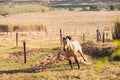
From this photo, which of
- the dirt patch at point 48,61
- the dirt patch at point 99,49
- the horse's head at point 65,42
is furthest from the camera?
the dirt patch at point 99,49

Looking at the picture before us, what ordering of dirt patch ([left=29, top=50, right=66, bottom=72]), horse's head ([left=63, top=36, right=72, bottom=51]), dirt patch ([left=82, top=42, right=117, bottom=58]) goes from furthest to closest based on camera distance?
dirt patch ([left=82, top=42, right=117, bottom=58]) < dirt patch ([left=29, top=50, right=66, bottom=72]) < horse's head ([left=63, top=36, right=72, bottom=51])

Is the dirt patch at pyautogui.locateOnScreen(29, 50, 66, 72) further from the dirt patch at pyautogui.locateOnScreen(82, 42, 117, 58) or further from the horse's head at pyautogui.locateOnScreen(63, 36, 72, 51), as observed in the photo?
the horse's head at pyautogui.locateOnScreen(63, 36, 72, 51)

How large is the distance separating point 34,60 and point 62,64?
2217mm

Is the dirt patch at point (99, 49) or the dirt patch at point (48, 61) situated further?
the dirt patch at point (99, 49)

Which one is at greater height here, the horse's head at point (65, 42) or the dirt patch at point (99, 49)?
the horse's head at point (65, 42)

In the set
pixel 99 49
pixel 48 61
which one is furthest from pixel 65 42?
pixel 99 49

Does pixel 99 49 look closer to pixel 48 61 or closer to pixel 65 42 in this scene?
pixel 48 61

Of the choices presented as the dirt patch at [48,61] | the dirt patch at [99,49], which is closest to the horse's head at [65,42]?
the dirt patch at [48,61]

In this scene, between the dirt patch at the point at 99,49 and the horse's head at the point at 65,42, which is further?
the dirt patch at the point at 99,49

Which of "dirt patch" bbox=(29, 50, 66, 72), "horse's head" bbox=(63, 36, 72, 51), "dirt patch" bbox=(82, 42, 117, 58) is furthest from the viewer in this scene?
"dirt patch" bbox=(82, 42, 117, 58)

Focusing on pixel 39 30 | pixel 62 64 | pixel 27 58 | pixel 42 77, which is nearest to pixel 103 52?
pixel 62 64

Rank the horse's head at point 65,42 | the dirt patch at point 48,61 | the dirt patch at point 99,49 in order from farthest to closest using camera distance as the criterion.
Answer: the dirt patch at point 99,49
the dirt patch at point 48,61
the horse's head at point 65,42

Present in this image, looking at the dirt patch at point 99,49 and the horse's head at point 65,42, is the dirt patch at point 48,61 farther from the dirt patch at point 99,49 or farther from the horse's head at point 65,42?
the horse's head at point 65,42

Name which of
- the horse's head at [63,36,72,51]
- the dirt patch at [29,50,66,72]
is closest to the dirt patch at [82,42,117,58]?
the dirt patch at [29,50,66,72]
